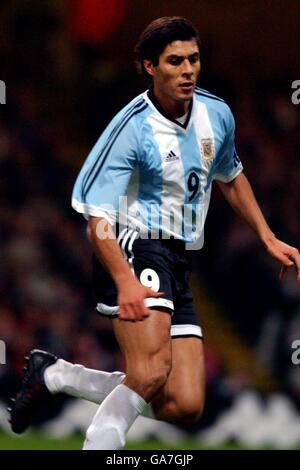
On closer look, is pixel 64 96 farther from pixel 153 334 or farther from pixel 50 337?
pixel 153 334

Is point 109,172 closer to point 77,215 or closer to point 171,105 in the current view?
point 171,105

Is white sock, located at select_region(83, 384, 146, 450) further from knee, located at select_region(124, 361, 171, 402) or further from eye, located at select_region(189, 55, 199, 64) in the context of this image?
eye, located at select_region(189, 55, 199, 64)

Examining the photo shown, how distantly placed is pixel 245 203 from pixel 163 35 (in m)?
0.91

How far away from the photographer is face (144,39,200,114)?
5.88 metres

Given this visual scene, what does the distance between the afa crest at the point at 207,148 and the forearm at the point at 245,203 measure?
1.15 feet

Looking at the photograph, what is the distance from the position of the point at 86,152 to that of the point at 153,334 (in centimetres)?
555

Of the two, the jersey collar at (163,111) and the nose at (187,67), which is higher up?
the nose at (187,67)

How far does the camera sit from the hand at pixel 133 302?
5402 mm

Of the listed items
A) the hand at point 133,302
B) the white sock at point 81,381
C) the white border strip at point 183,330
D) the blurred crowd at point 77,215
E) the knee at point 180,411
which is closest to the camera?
the hand at point 133,302

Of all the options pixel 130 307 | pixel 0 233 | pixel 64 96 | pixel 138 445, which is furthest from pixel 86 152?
pixel 130 307

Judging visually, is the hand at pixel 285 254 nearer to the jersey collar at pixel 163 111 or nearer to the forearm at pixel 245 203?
the forearm at pixel 245 203

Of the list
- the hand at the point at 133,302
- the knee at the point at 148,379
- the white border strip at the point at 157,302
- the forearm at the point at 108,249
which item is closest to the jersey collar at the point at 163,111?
the forearm at the point at 108,249

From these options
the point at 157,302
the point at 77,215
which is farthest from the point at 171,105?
the point at 77,215

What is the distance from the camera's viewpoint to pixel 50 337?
31.9 ft
